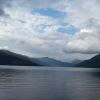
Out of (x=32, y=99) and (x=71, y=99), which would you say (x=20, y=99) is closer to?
(x=32, y=99)

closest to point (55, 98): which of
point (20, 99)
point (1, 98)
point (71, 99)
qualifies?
point (71, 99)

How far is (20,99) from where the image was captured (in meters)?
60.1

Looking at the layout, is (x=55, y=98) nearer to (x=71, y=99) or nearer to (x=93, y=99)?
(x=71, y=99)

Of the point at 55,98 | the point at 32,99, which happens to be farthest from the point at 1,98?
the point at 55,98

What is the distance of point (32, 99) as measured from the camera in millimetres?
60406

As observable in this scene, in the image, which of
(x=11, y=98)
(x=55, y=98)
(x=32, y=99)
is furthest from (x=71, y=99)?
(x=11, y=98)

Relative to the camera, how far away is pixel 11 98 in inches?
2408

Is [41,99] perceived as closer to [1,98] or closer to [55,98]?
[55,98]

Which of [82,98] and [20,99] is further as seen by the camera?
[82,98]

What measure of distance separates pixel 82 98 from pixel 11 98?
16.3 metres

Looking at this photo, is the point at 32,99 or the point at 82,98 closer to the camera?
the point at 32,99

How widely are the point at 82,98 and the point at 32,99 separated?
473 inches

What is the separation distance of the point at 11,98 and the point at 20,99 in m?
2.33

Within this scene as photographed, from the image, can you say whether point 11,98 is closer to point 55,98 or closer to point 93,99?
point 55,98
